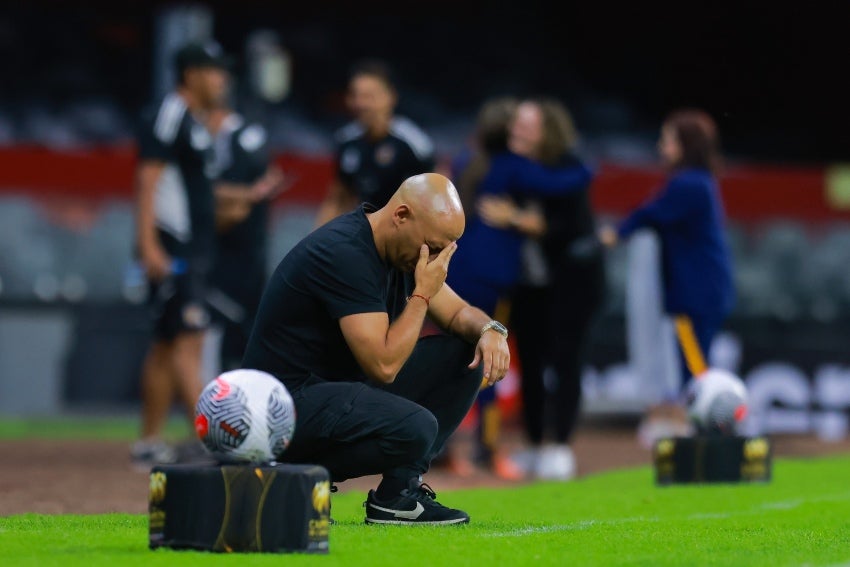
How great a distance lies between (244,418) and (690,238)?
6.03 meters

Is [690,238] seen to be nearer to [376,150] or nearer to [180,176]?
[376,150]

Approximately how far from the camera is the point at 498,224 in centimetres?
1045

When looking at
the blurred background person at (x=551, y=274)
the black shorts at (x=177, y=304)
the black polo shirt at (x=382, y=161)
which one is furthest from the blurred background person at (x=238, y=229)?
the blurred background person at (x=551, y=274)

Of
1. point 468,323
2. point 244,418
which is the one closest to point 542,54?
point 468,323

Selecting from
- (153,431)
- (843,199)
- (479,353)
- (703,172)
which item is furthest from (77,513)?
(843,199)

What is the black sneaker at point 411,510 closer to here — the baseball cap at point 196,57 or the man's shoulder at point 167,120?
the man's shoulder at point 167,120

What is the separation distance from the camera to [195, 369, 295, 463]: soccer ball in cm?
515

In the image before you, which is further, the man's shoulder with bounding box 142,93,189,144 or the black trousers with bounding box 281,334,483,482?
the man's shoulder with bounding box 142,93,189,144

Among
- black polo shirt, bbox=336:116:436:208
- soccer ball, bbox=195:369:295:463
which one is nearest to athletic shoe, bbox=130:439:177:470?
black polo shirt, bbox=336:116:436:208

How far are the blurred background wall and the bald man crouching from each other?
6.72 m

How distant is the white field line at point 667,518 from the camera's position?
249 inches

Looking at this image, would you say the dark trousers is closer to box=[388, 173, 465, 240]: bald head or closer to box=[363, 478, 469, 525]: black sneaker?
box=[363, 478, 469, 525]: black sneaker

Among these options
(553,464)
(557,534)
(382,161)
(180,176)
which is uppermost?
(382,161)

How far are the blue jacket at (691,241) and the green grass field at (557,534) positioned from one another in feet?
6.61
